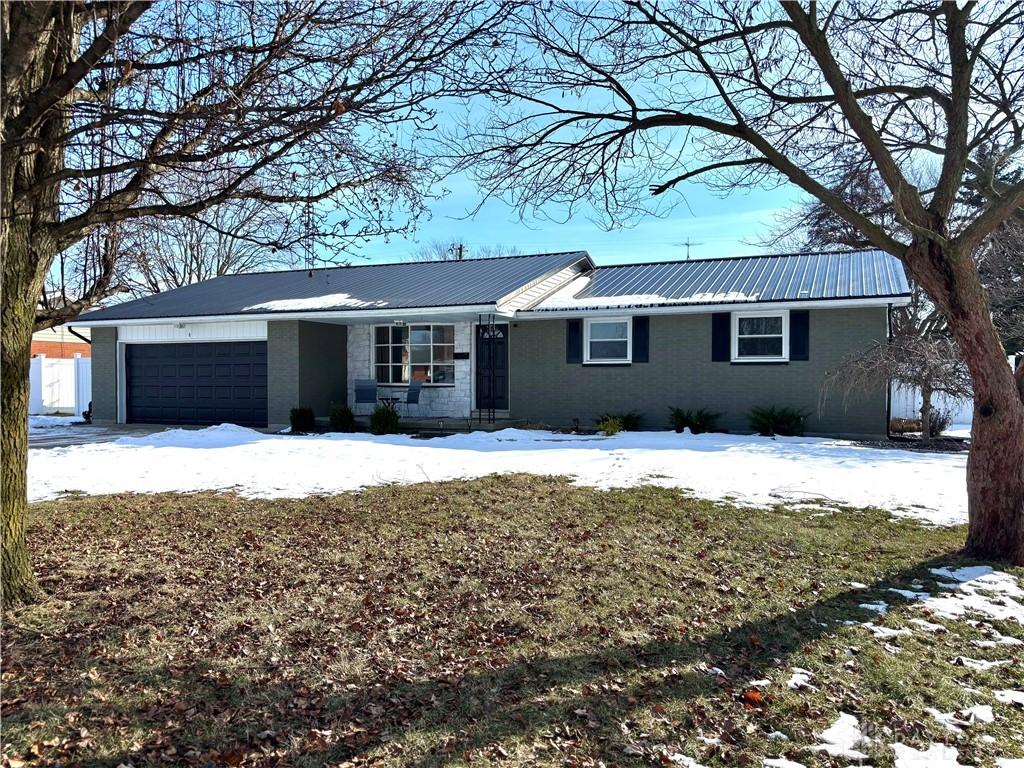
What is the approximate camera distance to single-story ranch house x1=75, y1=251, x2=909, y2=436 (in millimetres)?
14484

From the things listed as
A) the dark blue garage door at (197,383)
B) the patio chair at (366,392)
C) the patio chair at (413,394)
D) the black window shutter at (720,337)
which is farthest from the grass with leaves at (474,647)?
the dark blue garage door at (197,383)

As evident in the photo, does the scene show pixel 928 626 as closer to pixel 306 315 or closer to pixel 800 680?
pixel 800 680

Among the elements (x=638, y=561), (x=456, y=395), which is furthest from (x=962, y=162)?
(x=456, y=395)

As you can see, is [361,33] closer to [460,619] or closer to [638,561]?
[460,619]

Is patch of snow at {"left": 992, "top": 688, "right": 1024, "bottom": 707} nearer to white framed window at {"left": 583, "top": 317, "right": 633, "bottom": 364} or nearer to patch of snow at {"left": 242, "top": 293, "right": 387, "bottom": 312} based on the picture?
white framed window at {"left": 583, "top": 317, "right": 633, "bottom": 364}

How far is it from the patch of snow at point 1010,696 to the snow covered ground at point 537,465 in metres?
3.75

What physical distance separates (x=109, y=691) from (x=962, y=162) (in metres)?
6.69

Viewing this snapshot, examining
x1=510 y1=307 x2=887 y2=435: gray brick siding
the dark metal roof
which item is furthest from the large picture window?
x1=510 y1=307 x2=887 y2=435: gray brick siding

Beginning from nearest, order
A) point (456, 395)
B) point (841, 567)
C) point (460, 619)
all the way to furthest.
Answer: point (460, 619)
point (841, 567)
point (456, 395)

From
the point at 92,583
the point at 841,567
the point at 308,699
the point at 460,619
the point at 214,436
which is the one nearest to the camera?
the point at 308,699

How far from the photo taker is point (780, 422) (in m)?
14.2

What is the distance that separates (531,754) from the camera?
2.95 meters

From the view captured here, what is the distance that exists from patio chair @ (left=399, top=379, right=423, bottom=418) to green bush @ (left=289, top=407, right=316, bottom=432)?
2226mm

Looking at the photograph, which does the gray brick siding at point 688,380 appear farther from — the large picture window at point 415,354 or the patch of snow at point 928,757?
the patch of snow at point 928,757
